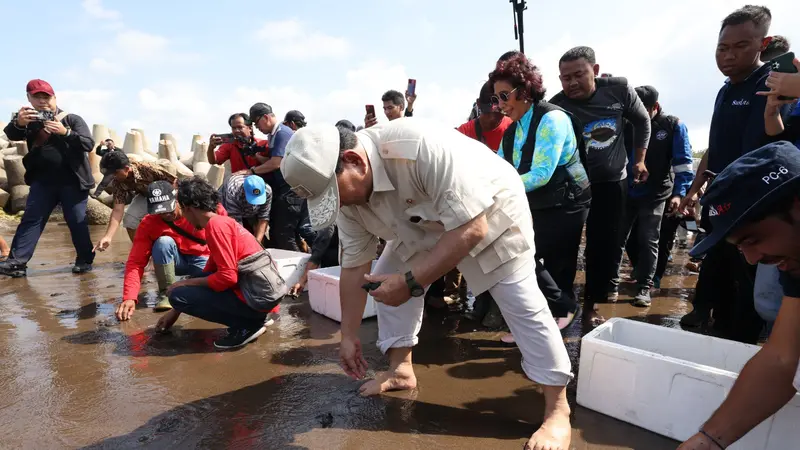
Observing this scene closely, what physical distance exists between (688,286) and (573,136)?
8.93 feet

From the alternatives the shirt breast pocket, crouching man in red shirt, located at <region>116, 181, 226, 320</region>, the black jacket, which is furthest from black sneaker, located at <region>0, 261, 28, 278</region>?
the shirt breast pocket

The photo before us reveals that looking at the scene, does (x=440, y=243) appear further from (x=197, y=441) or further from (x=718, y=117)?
(x=718, y=117)

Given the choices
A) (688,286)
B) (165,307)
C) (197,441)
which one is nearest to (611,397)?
(197,441)

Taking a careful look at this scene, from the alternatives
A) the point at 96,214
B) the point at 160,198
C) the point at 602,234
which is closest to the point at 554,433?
the point at 602,234

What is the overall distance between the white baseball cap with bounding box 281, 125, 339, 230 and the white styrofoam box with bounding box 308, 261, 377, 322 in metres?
1.82

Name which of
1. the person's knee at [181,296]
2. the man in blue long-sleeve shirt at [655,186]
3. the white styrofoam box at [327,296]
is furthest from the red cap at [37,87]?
the man in blue long-sleeve shirt at [655,186]

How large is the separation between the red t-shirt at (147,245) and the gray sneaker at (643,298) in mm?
3297

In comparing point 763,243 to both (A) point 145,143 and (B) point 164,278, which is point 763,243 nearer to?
(B) point 164,278

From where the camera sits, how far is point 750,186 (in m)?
1.15

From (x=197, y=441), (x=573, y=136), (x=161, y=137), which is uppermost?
(x=161, y=137)

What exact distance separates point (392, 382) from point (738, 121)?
241cm

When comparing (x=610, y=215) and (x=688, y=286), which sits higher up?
(x=610, y=215)

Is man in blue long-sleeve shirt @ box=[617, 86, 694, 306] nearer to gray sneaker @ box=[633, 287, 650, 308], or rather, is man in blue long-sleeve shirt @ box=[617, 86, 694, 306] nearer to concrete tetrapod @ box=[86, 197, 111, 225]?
gray sneaker @ box=[633, 287, 650, 308]

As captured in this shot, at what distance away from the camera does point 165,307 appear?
3.83 meters
